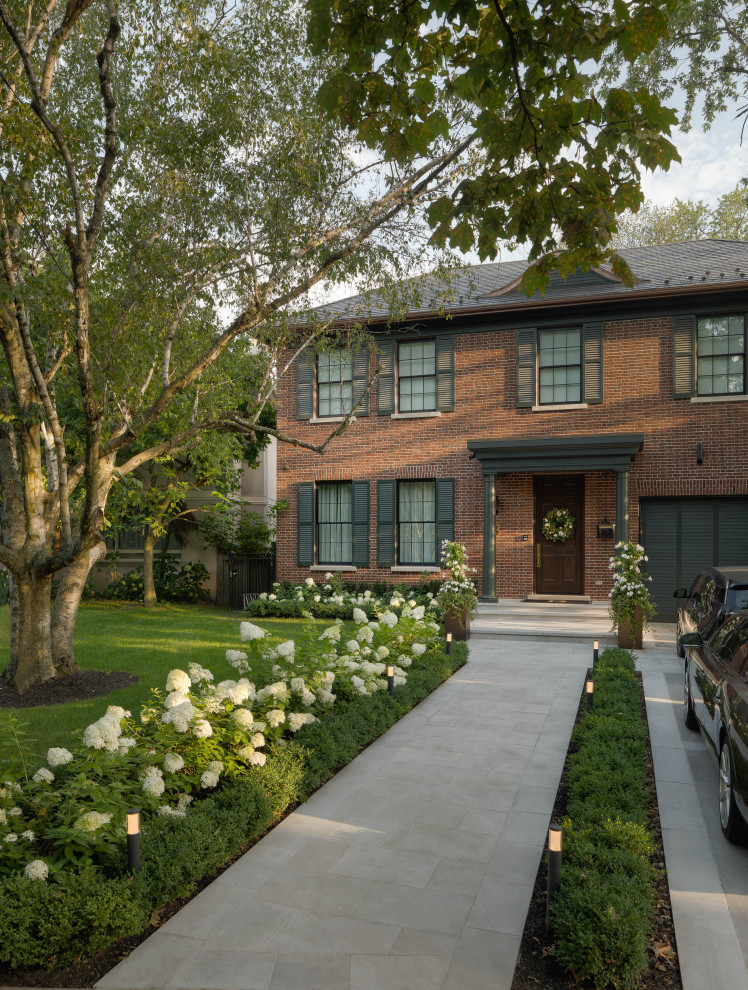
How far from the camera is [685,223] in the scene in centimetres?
3186

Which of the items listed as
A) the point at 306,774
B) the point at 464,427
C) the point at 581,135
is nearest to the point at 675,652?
the point at 464,427

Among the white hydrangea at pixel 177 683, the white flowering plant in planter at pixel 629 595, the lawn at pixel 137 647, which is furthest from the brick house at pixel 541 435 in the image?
the white hydrangea at pixel 177 683

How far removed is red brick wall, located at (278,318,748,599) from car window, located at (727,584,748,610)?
666 cm

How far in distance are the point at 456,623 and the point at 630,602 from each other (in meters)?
2.99

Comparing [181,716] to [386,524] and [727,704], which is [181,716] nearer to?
[727,704]

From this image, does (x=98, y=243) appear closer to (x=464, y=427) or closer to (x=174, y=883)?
(x=174, y=883)

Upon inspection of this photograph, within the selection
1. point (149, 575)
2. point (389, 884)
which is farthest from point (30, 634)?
Result: point (149, 575)

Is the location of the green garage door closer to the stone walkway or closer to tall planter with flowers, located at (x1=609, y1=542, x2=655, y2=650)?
tall planter with flowers, located at (x1=609, y1=542, x2=655, y2=650)

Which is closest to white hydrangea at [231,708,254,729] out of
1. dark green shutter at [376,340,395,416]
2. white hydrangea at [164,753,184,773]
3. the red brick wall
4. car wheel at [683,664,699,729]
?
white hydrangea at [164,753,184,773]

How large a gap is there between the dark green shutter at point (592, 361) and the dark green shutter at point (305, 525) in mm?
6928

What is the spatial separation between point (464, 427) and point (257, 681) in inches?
413

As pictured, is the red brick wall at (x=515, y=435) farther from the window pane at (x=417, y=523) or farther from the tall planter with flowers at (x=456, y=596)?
the tall planter with flowers at (x=456, y=596)

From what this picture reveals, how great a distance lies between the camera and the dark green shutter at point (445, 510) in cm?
1667

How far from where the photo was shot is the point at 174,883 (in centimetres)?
401
